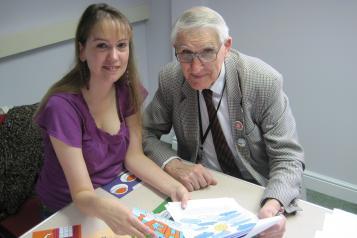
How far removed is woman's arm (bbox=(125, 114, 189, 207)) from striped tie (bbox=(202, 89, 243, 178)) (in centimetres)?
31

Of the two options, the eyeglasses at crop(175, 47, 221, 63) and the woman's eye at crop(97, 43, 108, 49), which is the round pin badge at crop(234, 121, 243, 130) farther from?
the woman's eye at crop(97, 43, 108, 49)

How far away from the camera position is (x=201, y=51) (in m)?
1.34

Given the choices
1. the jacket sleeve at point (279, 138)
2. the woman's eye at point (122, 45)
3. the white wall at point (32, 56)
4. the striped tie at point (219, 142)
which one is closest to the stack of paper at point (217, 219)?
the jacket sleeve at point (279, 138)

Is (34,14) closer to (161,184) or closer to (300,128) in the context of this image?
(161,184)

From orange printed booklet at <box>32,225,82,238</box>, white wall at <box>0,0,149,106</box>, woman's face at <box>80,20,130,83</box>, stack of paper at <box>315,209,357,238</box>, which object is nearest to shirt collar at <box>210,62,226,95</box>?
woman's face at <box>80,20,130,83</box>

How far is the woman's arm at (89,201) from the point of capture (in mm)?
1071

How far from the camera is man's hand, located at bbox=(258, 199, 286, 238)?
1.08 metres

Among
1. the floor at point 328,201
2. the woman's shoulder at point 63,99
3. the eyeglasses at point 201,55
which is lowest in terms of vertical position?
the floor at point 328,201

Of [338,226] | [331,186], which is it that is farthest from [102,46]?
[331,186]

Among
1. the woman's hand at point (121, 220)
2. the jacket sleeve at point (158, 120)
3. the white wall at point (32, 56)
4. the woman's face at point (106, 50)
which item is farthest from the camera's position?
the white wall at point (32, 56)

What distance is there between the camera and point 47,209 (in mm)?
1486

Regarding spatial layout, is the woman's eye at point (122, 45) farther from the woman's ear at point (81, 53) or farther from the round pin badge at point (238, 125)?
the round pin badge at point (238, 125)

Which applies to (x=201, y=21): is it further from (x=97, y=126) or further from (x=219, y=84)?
(x=97, y=126)

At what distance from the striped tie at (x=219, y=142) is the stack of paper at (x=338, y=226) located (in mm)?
516
